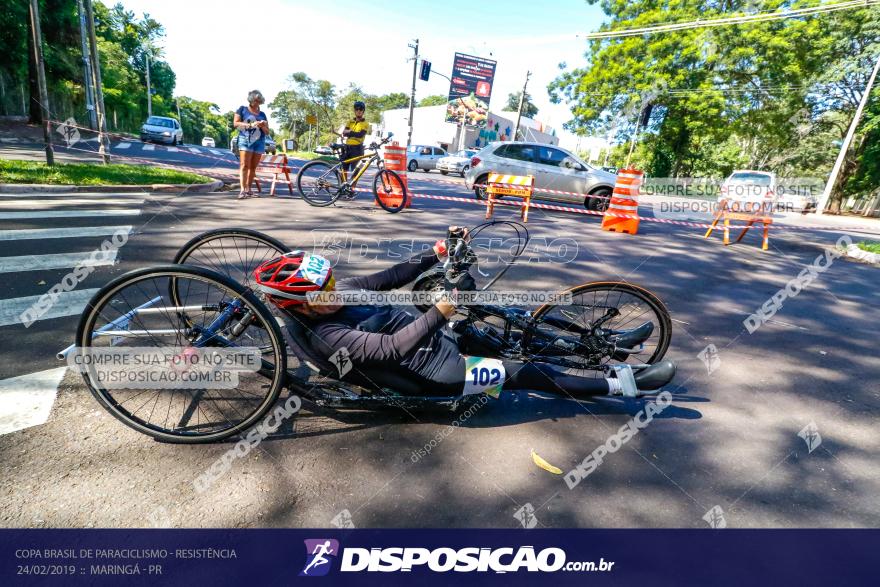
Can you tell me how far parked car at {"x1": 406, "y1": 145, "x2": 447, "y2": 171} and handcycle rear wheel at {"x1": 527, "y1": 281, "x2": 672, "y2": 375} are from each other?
1016 inches

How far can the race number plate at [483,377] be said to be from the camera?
2664mm


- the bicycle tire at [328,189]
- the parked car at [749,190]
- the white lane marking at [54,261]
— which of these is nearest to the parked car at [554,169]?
the parked car at [749,190]

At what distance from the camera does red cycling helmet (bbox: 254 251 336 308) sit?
8.06 feet

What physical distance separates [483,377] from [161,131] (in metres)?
28.6

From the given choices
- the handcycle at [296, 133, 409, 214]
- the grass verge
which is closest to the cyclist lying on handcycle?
the handcycle at [296, 133, 409, 214]

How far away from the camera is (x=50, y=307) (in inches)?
145

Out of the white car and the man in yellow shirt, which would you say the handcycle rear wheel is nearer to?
the man in yellow shirt

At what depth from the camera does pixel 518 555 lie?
192 centimetres

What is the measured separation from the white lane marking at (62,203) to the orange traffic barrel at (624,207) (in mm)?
9750

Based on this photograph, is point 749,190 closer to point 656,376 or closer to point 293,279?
point 656,376

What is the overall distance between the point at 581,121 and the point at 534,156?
23438 millimetres

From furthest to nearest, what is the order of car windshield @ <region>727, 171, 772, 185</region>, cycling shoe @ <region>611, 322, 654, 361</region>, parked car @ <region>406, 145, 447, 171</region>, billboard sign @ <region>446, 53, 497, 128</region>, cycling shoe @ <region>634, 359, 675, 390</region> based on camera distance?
billboard sign @ <region>446, 53, 497, 128</region> → parked car @ <region>406, 145, 447, 171</region> → car windshield @ <region>727, 171, 772, 185</region> → cycling shoe @ <region>611, 322, 654, 361</region> → cycling shoe @ <region>634, 359, 675, 390</region>

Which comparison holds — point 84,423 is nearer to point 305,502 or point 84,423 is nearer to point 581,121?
point 305,502

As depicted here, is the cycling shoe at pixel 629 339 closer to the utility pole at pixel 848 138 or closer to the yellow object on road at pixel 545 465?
the yellow object on road at pixel 545 465
